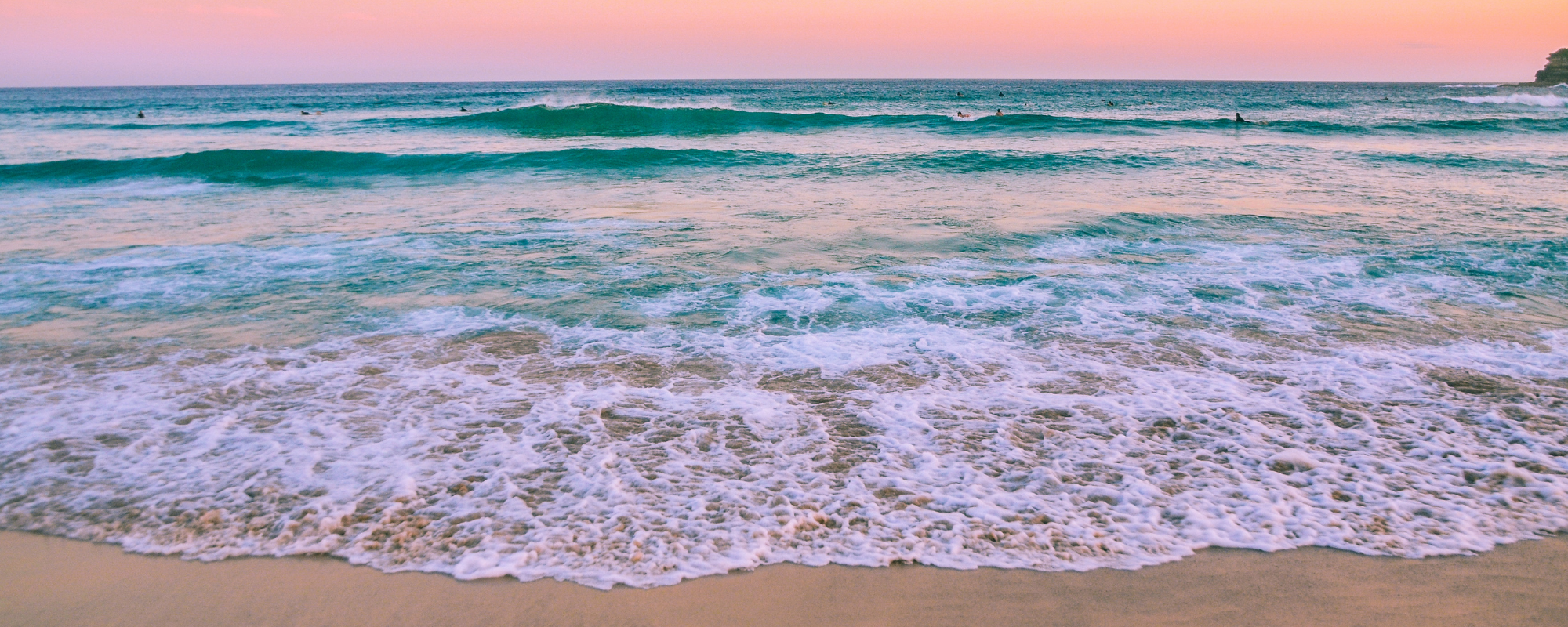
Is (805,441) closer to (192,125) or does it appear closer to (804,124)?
(804,124)

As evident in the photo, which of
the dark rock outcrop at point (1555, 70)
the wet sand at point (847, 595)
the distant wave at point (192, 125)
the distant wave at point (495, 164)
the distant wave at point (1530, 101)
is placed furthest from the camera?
the dark rock outcrop at point (1555, 70)

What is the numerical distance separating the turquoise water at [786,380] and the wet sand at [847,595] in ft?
0.32

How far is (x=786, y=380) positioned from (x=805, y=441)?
0.87 m

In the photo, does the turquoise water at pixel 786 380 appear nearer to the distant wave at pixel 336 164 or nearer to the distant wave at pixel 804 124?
the distant wave at pixel 336 164

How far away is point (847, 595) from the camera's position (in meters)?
2.71

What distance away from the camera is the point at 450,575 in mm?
2818

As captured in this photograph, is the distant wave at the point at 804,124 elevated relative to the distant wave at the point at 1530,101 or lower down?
lower down

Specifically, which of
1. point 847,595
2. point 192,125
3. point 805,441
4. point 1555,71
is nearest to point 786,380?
point 805,441

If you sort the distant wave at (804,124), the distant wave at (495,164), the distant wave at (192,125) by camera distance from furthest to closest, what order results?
the distant wave at (192,125) < the distant wave at (804,124) < the distant wave at (495,164)

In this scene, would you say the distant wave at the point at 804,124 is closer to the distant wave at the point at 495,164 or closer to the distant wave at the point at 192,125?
the distant wave at the point at 192,125

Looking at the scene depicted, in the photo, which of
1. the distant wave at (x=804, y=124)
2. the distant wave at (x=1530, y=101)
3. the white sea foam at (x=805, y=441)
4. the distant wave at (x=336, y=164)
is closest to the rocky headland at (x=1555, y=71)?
the distant wave at (x=1530, y=101)

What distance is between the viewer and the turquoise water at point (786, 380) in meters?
3.10

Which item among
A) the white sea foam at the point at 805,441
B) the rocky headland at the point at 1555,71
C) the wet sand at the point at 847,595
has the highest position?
the rocky headland at the point at 1555,71

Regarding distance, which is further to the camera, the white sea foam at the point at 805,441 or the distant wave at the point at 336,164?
the distant wave at the point at 336,164
